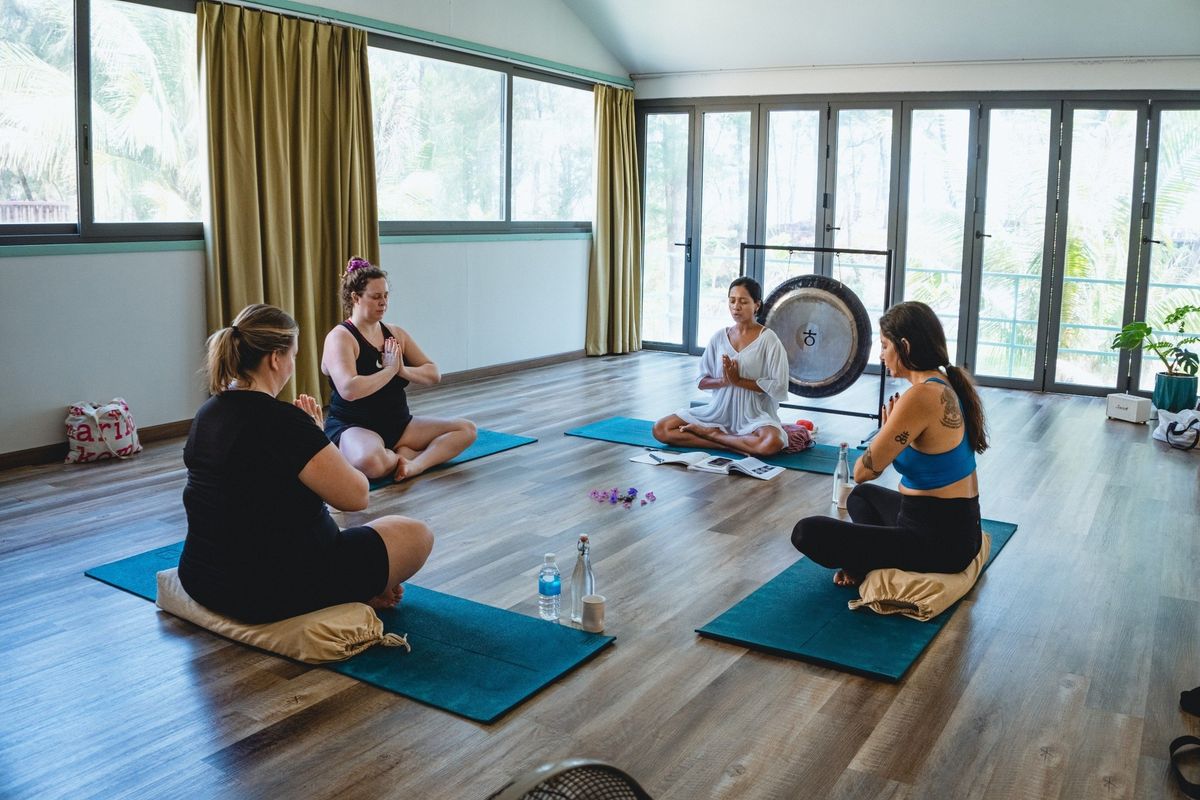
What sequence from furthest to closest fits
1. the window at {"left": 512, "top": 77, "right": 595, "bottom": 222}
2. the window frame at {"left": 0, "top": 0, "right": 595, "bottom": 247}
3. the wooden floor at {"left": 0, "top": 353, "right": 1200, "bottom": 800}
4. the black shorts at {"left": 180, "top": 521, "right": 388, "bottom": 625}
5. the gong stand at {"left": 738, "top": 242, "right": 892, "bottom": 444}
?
the window at {"left": 512, "top": 77, "right": 595, "bottom": 222}
the gong stand at {"left": 738, "top": 242, "right": 892, "bottom": 444}
the window frame at {"left": 0, "top": 0, "right": 595, "bottom": 247}
the black shorts at {"left": 180, "top": 521, "right": 388, "bottom": 625}
the wooden floor at {"left": 0, "top": 353, "right": 1200, "bottom": 800}

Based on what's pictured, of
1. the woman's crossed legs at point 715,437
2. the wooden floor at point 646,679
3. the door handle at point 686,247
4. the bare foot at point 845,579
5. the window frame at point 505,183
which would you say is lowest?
the wooden floor at point 646,679

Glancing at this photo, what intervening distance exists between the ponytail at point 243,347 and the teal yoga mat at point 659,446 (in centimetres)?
299

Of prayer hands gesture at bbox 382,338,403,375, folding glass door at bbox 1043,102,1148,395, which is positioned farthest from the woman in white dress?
folding glass door at bbox 1043,102,1148,395

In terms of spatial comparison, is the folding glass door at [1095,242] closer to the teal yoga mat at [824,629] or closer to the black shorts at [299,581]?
the teal yoga mat at [824,629]

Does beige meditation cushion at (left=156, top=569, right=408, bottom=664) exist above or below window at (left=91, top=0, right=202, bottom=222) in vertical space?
below

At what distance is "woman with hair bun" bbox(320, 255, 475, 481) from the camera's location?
4.77m

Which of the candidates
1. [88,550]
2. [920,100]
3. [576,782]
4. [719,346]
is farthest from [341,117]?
[576,782]

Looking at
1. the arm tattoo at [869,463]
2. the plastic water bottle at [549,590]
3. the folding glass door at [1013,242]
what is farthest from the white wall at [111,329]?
the folding glass door at [1013,242]

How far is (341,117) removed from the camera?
629 centimetres

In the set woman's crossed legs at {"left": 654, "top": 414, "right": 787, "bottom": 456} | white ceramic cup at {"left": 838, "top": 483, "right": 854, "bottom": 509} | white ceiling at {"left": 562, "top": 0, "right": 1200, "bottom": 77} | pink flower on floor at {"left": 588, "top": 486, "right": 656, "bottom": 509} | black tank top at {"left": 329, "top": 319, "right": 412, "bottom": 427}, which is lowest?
pink flower on floor at {"left": 588, "top": 486, "right": 656, "bottom": 509}

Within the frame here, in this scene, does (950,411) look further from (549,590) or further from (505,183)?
(505,183)

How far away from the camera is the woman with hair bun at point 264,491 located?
280 cm

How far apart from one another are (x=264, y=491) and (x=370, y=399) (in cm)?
213

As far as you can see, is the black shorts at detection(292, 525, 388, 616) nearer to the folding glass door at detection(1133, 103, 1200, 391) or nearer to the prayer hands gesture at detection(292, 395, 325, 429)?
the prayer hands gesture at detection(292, 395, 325, 429)
